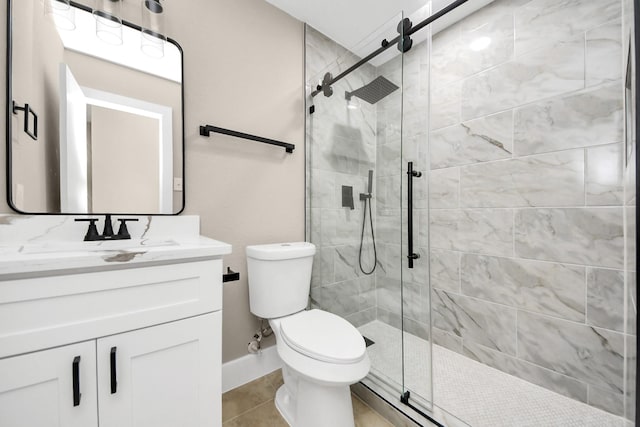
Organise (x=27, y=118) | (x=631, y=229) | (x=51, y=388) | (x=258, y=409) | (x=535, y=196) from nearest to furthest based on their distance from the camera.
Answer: (x=51, y=388)
(x=631, y=229)
(x=27, y=118)
(x=258, y=409)
(x=535, y=196)

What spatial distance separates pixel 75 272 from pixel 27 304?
0.11 metres

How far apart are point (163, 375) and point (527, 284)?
1.82 m

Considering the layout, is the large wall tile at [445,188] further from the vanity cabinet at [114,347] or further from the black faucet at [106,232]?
the black faucet at [106,232]

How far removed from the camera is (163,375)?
0.85m

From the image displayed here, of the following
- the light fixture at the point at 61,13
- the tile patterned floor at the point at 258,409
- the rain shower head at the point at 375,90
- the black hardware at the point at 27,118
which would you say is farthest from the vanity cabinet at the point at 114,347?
the rain shower head at the point at 375,90

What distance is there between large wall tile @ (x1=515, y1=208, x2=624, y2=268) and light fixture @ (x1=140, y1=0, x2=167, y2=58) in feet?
7.01

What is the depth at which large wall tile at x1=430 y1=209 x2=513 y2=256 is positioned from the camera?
161 centimetres

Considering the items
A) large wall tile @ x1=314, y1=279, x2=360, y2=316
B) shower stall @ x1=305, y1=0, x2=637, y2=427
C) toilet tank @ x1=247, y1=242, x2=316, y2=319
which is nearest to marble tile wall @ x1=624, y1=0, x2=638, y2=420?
shower stall @ x1=305, y1=0, x2=637, y2=427

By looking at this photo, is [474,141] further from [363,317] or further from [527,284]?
[363,317]

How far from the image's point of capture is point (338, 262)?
69.5 inches

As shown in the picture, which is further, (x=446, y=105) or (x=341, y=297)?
(x=446, y=105)

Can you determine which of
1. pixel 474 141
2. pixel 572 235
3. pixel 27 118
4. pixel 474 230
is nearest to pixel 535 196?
pixel 572 235

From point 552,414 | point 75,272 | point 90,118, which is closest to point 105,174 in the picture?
point 90,118

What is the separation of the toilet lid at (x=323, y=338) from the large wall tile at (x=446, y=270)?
0.94 meters
